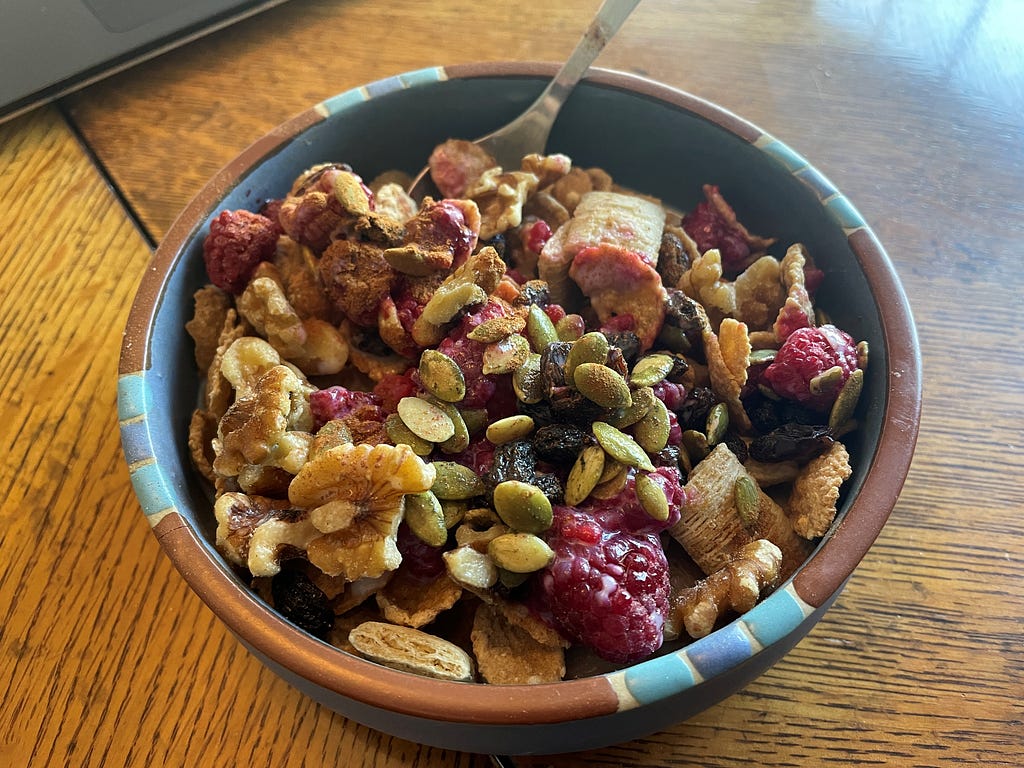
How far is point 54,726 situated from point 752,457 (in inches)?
22.4

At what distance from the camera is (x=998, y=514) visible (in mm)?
686

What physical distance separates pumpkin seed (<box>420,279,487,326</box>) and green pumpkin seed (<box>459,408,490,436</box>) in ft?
0.23

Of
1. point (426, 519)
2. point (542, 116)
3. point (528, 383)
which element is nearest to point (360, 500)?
point (426, 519)

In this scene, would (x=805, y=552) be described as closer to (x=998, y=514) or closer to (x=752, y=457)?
(x=752, y=457)

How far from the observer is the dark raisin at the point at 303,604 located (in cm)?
53

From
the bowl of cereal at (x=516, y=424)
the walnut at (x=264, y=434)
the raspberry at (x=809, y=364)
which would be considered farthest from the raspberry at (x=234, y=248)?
the raspberry at (x=809, y=364)

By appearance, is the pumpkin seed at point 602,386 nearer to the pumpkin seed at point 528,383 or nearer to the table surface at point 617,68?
the pumpkin seed at point 528,383

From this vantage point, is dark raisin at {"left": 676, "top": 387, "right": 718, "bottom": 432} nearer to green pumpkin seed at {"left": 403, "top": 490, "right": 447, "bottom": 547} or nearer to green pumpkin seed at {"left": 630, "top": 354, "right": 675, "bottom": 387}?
green pumpkin seed at {"left": 630, "top": 354, "right": 675, "bottom": 387}

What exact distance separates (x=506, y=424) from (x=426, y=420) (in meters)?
0.06

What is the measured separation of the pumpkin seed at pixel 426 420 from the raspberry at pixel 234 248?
21 cm

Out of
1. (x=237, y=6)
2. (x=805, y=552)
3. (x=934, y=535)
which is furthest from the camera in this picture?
(x=237, y=6)

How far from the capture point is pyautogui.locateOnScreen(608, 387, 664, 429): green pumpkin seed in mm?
557

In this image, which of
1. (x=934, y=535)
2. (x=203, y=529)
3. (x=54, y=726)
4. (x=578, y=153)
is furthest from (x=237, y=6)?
(x=934, y=535)

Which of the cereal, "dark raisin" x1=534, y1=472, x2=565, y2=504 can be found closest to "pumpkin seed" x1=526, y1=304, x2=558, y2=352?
the cereal
